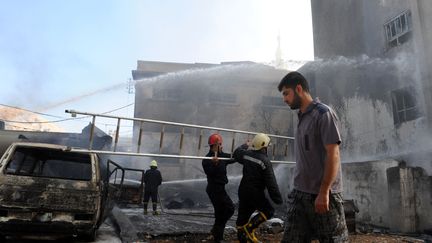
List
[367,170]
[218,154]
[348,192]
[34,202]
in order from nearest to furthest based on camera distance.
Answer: [34,202]
[218,154]
[367,170]
[348,192]

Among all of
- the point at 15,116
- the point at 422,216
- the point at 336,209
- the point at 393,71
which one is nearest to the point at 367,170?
the point at 422,216

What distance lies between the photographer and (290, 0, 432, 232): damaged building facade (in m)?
7.55

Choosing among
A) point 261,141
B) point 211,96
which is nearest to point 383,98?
point 261,141

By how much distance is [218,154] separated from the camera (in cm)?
537

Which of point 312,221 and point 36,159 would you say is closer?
point 312,221

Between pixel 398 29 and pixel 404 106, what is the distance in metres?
2.84

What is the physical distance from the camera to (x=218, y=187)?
17.1ft

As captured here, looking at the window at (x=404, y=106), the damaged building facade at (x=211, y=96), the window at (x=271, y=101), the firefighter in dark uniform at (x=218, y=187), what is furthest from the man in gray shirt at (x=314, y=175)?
the window at (x=271, y=101)

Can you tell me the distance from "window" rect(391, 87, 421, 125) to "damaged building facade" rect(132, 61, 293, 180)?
15.2 meters

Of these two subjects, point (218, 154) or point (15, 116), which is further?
point (15, 116)

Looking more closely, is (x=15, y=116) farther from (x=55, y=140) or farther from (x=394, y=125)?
(x=394, y=125)

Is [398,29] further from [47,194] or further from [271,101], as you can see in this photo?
[271,101]

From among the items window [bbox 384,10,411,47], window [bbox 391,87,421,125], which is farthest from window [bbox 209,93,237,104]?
window [bbox 391,87,421,125]

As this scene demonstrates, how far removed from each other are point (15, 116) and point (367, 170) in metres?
58.9
